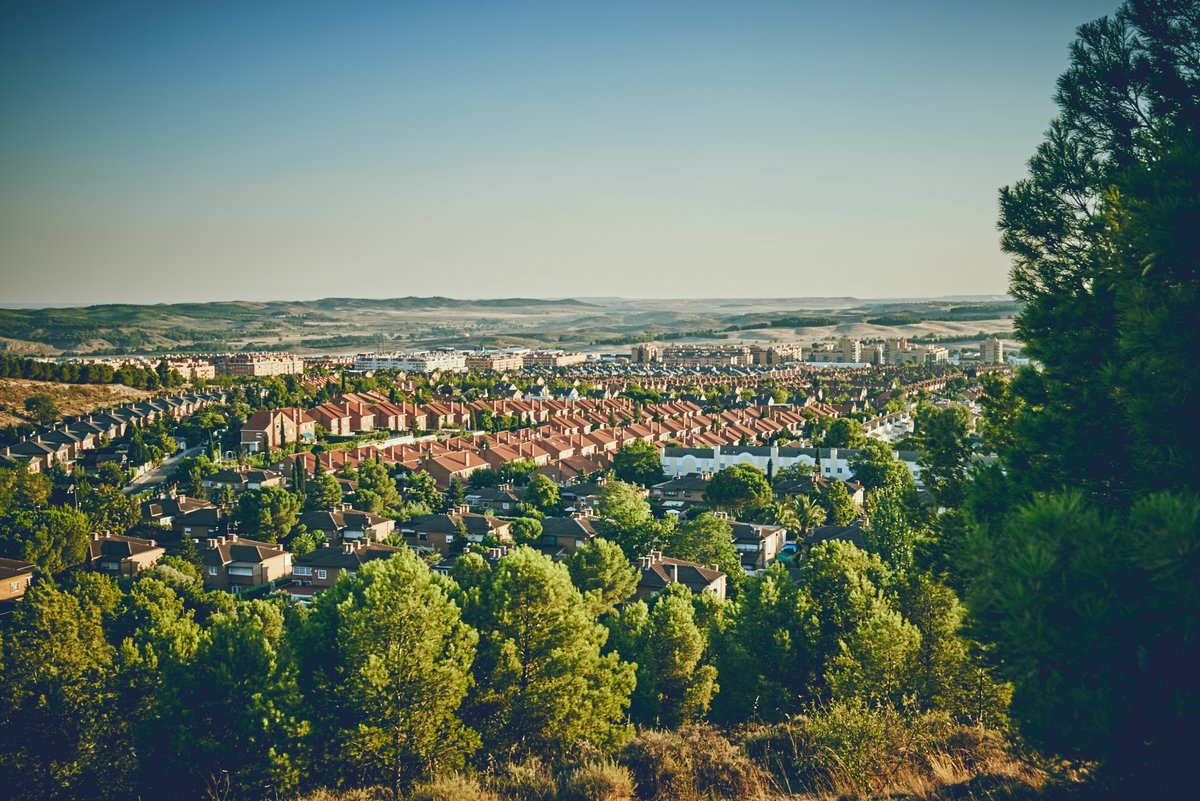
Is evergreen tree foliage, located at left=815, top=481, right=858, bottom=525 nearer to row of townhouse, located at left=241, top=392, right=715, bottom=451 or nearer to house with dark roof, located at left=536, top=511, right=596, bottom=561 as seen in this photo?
house with dark roof, located at left=536, top=511, right=596, bottom=561

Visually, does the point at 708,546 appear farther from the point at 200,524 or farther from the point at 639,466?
the point at 200,524

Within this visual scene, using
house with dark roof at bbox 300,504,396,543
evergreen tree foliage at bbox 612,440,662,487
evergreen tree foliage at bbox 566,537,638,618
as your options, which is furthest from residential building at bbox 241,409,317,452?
evergreen tree foliage at bbox 566,537,638,618

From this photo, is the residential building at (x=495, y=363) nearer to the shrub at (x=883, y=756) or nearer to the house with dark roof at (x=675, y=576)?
the house with dark roof at (x=675, y=576)

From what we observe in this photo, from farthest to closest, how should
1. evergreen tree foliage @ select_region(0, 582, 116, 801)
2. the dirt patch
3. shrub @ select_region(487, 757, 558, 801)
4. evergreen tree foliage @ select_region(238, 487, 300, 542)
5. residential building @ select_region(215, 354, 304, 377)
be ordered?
residential building @ select_region(215, 354, 304, 377) → the dirt patch → evergreen tree foliage @ select_region(238, 487, 300, 542) → evergreen tree foliage @ select_region(0, 582, 116, 801) → shrub @ select_region(487, 757, 558, 801)

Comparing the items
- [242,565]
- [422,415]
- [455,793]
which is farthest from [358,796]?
[422,415]

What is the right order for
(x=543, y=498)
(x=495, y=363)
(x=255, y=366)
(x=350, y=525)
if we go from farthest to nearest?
(x=495, y=363)
(x=255, y=366)
(x=543, y=498)
(x=350, y=525)

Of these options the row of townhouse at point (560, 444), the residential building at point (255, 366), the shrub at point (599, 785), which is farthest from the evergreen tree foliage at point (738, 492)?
the residential building at point (255, 366)

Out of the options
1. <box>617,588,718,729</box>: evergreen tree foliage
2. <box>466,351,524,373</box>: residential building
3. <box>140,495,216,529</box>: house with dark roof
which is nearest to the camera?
<box>617,588,718,729</box>: evergreen tree foliage

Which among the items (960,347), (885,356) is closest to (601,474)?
(885,356)
